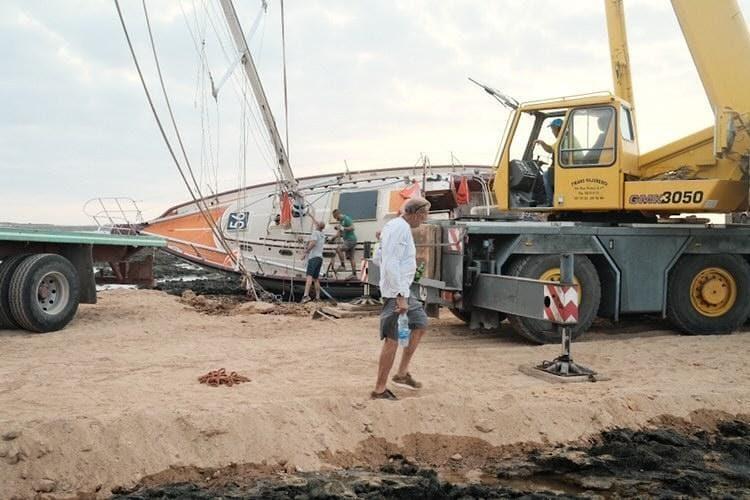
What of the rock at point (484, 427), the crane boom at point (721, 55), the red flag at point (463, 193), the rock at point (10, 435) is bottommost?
the rock at point (484, 427)

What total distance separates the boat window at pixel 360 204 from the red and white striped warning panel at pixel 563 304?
32.7 ft

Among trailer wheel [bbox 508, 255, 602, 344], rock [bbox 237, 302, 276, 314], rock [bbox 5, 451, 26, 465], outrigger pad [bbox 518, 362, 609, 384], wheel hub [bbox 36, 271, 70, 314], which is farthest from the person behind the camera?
rock [bbox 237, 302, 276, 314]

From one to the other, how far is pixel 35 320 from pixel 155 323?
1804 millimetres

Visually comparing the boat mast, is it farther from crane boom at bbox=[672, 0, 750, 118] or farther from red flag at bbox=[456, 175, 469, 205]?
crane boom at bbox=[672, 0, 750, 118]

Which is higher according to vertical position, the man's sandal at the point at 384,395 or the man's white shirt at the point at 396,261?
the man's white shirt at the point at 396,261

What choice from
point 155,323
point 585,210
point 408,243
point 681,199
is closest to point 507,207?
point 585,210

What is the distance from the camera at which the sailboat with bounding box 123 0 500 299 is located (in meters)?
16.7

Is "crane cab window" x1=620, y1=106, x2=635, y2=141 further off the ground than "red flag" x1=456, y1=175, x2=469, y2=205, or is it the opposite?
"crane cab window" x1=620, y1=106, x2=635, y2=141

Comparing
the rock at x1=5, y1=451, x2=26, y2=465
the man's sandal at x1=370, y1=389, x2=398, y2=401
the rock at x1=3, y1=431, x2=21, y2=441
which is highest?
the man's sandal at x1=370, y1=389, x2=398, y2=401

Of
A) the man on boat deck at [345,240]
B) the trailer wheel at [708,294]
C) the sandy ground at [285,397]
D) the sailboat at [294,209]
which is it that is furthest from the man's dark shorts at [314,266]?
the trailer wheel at [708,294]

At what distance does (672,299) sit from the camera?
1061 cm

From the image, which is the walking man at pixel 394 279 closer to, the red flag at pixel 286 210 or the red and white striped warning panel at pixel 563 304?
the red and white striped warning panel at pixel 563 304

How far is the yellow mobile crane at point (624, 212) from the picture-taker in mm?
9891

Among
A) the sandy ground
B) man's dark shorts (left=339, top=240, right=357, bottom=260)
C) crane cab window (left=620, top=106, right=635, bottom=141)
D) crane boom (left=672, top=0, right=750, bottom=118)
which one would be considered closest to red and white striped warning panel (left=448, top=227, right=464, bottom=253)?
the sandy ground
